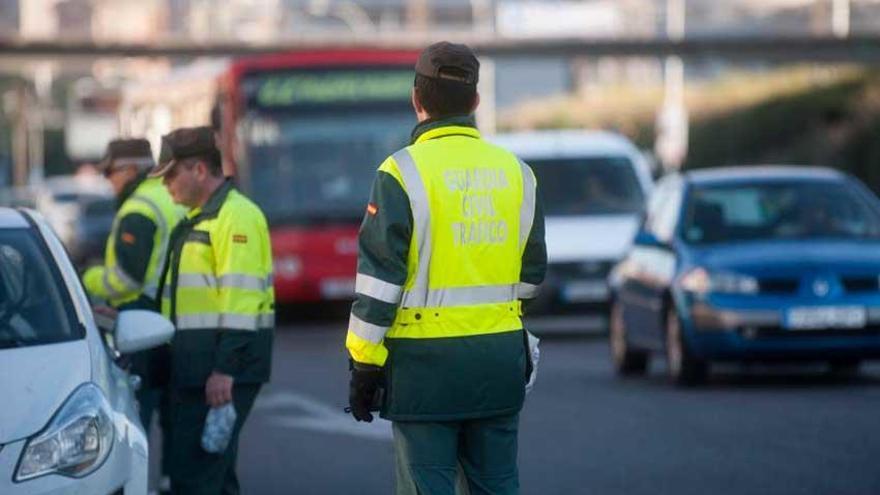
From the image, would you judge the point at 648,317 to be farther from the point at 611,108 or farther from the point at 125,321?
the point at 611,108

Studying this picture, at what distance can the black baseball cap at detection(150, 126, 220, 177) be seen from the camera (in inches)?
351

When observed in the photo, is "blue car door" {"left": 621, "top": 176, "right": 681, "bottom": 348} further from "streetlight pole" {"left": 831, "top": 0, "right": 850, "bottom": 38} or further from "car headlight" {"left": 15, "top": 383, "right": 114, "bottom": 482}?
"streetlight pole" {"left": 831, "top": 0, "right": 850, "bottom": 38}

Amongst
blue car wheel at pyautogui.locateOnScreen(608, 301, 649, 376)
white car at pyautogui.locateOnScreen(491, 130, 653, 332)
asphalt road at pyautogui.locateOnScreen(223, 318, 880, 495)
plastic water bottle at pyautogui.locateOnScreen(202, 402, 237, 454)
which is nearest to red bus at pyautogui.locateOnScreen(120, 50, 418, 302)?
white car at pyautogui.locateOnScreen(491, 130, 653, 332)

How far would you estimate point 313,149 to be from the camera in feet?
88.4

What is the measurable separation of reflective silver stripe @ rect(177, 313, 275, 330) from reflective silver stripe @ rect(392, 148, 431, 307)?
2.06 metres

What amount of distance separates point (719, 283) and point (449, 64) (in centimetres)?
944

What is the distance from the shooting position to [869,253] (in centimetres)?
1605

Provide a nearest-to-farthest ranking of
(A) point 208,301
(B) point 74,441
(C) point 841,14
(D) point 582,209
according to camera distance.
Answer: (B) point 74,441 → (A) point 208,301 → (D) point 582,209 → (C) point 841,14

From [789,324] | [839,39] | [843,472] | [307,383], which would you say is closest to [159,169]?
[843,472]

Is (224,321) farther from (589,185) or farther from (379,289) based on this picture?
(589,185)

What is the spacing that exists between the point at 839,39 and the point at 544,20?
4816 cm

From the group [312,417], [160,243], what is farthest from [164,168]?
[312,417]

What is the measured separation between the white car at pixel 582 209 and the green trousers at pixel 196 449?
13.7 m

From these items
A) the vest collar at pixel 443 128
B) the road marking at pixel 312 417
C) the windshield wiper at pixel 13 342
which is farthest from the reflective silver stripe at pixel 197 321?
the road marking at pixel 312 417
